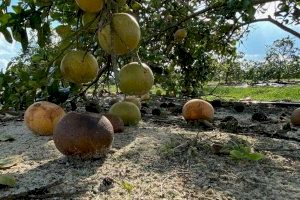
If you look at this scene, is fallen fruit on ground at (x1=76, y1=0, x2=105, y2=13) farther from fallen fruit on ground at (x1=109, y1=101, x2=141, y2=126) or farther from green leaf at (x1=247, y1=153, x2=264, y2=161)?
fallen fruit on ground at (x1=109, y1=101, x2=141, y2=126)

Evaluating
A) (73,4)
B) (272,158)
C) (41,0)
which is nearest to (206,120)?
(272,158)

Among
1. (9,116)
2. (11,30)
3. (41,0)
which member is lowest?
(9,116)

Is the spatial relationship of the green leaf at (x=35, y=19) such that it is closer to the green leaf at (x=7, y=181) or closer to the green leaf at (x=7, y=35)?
the green leaf at (x=7, y=35)

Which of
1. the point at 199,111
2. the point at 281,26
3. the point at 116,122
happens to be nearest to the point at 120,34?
the point at 116,122

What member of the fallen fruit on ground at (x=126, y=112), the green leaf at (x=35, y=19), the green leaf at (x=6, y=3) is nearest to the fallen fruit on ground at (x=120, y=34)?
the green leaf at (x=35, y=19)

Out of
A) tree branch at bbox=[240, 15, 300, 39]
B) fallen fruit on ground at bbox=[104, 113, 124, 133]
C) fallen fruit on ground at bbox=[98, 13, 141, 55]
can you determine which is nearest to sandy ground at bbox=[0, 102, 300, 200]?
fallen fruit on ground at bbox=[104, 113, 124, 133]

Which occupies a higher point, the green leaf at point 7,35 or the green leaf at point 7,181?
the green leaf at point 7,35

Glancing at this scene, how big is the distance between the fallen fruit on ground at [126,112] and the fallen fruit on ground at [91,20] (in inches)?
61.3

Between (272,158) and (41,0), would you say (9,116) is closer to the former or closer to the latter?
(41,0)

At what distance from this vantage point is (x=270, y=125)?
5141mm

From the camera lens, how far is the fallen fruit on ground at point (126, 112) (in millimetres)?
4258

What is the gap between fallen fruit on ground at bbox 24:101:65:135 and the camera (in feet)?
12.6

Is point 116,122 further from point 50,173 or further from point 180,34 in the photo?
point 180,34

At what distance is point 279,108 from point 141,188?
5.08 meters
